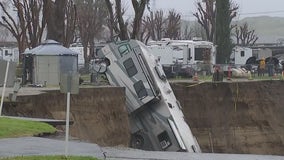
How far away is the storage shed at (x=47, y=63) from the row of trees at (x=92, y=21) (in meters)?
4.57

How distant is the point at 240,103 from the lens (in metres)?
31.3

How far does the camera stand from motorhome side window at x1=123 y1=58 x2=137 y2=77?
84.8 feet

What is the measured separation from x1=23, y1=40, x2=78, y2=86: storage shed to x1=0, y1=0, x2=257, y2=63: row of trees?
15.0 feet

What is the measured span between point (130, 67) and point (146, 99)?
188cm

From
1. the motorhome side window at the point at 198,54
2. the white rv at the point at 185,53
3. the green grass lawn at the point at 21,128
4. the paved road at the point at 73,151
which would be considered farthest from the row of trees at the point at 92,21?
the paved road at the point at 73,151

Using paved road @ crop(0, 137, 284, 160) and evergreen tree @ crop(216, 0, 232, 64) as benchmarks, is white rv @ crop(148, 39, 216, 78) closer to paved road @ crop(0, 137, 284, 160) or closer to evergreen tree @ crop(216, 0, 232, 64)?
evergreen tree @ crop(216, 0, 232, 64)

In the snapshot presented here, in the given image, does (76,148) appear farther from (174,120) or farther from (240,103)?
(240,103)

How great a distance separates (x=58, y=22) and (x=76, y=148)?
2450 cm

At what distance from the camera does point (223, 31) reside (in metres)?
67.7

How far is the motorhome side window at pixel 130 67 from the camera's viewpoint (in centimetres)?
2585

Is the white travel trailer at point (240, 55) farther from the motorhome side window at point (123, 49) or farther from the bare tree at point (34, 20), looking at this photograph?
the motorhome side window at point (123, 49)

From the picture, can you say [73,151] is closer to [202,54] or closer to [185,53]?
[185,53]

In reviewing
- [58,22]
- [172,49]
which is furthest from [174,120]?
[172,49]

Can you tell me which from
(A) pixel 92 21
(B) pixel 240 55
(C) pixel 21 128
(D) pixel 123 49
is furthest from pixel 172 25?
(C) pixel 21 128
